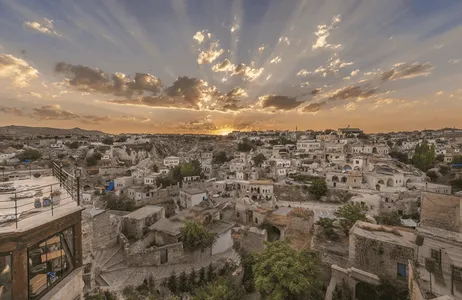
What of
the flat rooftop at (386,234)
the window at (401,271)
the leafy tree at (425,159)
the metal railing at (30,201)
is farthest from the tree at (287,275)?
the leafy tree at (425,159)

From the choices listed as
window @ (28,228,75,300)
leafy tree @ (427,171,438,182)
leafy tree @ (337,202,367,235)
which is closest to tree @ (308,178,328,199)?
leafy tree @ (427,171,438,182)

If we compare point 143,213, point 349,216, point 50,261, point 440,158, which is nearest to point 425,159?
point 440,158

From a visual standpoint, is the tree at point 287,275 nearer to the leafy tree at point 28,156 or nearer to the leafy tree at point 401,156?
the leafy tree at point 401,156

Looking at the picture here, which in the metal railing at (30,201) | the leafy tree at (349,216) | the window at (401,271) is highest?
the metal railing at (30,201)

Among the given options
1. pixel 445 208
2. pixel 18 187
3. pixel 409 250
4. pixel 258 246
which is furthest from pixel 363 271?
pixel 18 187

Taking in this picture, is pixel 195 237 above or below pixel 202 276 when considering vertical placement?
above

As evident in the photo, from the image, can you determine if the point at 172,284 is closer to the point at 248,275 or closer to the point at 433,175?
the point at 248,275
